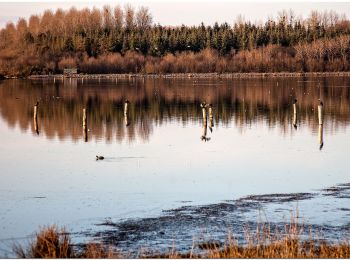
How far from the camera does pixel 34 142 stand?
130 feet

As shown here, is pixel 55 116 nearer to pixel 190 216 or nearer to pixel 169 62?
pixel 190 216

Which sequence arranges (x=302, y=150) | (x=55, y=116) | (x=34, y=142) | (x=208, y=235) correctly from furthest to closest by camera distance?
(x=55, y=116), (x=34, y=142), (x=302, y=150), (x=208, y=235)

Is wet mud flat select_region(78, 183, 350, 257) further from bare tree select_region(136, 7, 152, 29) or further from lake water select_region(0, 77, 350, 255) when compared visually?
bare tree select_region(136, 7, 152, 29)

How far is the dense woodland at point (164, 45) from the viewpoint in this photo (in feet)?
471

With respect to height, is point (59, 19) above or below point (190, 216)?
above

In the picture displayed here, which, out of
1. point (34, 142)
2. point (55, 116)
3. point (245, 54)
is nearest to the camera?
point (34, 142)

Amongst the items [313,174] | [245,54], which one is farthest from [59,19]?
[313,174]

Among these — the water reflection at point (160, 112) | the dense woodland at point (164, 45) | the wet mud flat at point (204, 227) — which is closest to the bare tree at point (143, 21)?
the dense woodland at point (164, 45)

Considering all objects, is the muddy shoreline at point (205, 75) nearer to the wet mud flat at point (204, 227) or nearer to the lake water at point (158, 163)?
the lake water at point (158, 163)

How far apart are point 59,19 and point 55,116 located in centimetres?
11186

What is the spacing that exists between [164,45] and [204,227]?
13515cm

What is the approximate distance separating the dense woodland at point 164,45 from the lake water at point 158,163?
85018 mm

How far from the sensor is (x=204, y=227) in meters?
17.9

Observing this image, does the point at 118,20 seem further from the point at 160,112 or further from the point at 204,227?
the point at 204,227
